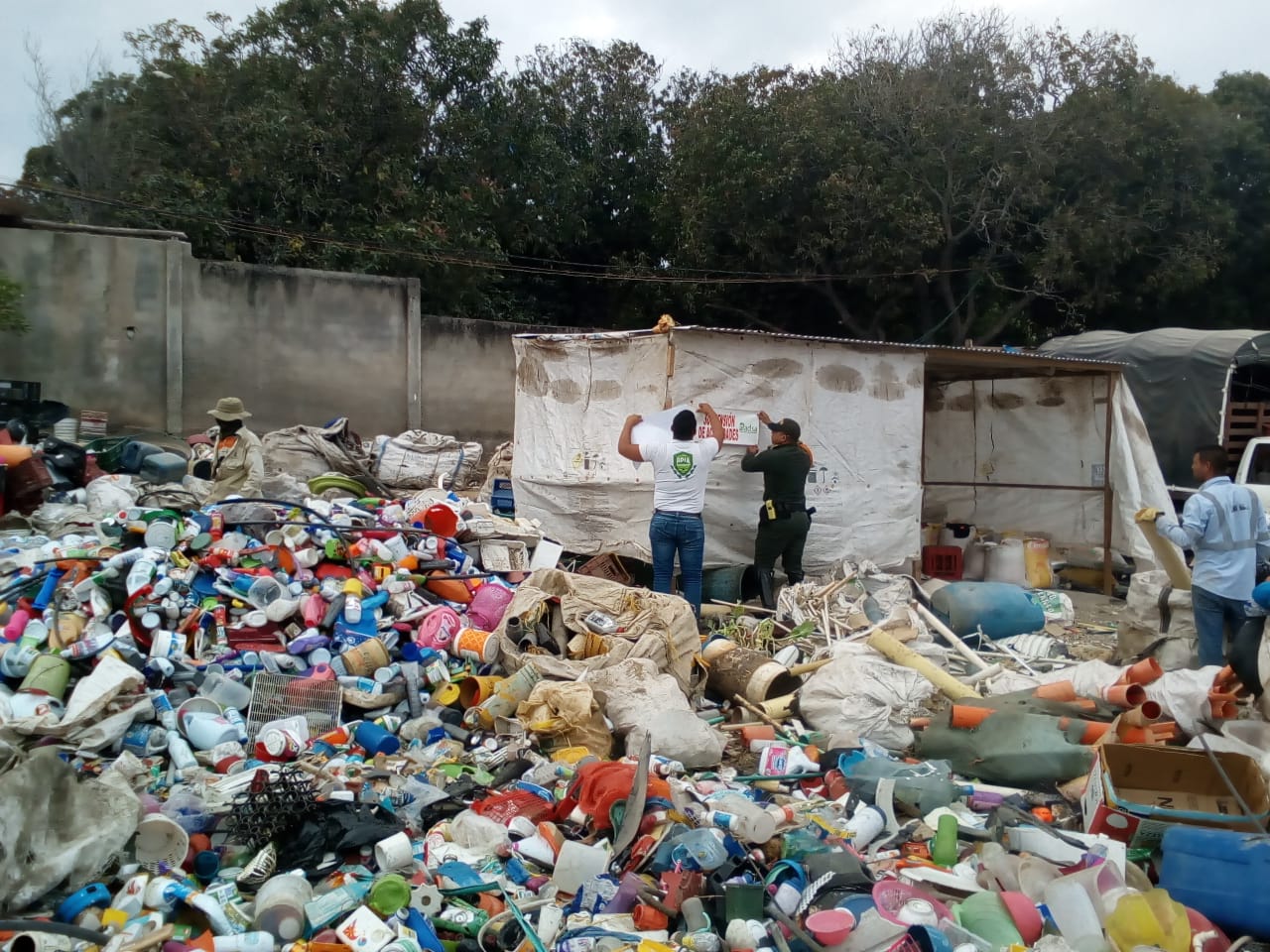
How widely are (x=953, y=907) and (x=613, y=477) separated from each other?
17.4 feet

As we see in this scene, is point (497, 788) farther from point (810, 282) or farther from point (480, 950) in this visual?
point (810, 282)

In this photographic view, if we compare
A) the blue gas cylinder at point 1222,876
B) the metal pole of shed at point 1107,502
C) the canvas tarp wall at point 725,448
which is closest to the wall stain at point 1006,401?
the metal pole of shed at point 1107,502

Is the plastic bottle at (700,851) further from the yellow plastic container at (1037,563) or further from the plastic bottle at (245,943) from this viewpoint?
the yellow plastic container at (1037,563)

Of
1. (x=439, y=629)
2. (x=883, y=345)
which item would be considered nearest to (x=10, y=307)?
(x=439, y=629)

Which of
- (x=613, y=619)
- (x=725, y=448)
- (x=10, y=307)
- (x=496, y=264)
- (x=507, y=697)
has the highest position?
(x=496, y=264)

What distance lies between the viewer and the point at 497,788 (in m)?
4.50

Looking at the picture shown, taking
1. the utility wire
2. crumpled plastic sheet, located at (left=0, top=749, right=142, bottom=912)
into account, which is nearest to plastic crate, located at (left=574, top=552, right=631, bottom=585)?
crumpled plastic sheet, located at (left=0, top=749, right=142, bottom=912)

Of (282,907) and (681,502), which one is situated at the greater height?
(681,502)

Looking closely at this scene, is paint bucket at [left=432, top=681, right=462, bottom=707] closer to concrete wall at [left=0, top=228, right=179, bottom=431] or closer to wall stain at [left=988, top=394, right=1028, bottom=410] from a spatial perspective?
wall stain at [left=988, top=394, right=1028, bottom=410]

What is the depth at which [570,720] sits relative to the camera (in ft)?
16.2

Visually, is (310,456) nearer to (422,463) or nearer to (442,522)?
(422,463)

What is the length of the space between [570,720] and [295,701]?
4.87 ft

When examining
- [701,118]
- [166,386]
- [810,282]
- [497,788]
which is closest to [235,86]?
[166,386]

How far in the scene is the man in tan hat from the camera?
771cm
